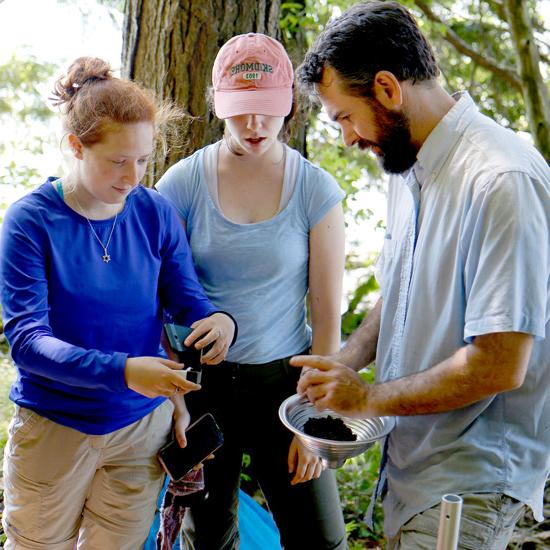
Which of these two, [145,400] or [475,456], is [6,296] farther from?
[475,456]

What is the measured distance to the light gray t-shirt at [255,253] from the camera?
2055mm

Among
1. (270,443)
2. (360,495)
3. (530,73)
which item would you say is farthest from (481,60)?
(270,443)

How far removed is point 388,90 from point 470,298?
1.88 feet

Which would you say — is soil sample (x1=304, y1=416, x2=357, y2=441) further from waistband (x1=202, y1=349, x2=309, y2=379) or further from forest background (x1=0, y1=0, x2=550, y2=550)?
forest background (x1=0, y1=0, x2=550, y2=550)

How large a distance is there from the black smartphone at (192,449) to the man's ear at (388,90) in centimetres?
109

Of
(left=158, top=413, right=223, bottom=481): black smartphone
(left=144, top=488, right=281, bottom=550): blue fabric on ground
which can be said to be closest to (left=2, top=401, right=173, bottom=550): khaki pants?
(left=158, top=413, right=223, bottom=481): black smartphone

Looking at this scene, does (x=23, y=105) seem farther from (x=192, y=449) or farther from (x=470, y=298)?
(x=470, y=298)

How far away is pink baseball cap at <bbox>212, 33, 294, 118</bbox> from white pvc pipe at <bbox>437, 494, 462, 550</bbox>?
130cm

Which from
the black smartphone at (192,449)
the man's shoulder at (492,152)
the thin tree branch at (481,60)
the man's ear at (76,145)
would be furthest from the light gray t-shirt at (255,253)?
the thin tree branch at (481,60)

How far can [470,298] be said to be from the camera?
1419 millimetres

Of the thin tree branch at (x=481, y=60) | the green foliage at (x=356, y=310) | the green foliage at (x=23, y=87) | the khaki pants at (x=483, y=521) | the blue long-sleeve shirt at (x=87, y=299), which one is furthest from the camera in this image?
the green foliage at (x=23, y=87)

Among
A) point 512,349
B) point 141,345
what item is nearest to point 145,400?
point 141,345

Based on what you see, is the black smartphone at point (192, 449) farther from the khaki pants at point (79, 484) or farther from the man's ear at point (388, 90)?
the man's ear at point (388, 90)

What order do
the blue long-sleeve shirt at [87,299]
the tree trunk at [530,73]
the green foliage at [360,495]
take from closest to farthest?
the blue long-sleeve shirt at [87,299] < the green foliage at [360,495] < the tree trunk at [530,73]
